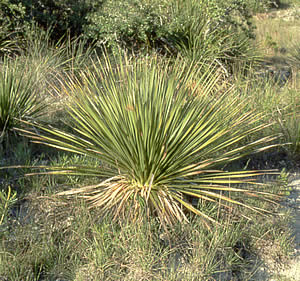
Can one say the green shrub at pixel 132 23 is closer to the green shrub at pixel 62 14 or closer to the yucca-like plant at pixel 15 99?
the green shrub at pixel 62 14

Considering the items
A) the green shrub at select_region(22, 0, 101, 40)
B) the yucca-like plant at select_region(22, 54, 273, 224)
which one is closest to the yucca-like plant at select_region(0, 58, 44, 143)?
the yucca-like plant at select_region(22, 54, 273, 224)

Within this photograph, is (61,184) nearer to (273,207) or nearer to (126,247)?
(126,247)

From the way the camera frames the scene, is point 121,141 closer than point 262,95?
Yes

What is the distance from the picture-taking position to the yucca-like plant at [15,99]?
509 centimetres

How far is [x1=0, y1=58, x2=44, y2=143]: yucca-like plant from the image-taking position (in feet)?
16.7

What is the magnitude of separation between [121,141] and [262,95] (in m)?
3.68

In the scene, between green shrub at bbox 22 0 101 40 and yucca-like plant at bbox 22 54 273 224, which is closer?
yucca-like plant at bbox 22 54 273 224

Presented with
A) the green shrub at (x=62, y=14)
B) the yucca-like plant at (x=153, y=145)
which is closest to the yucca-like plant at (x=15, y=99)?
the yucca-like plant at (x=153, y=145)

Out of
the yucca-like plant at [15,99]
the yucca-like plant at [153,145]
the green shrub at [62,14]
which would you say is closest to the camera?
the yucca-like plant at [153,145]

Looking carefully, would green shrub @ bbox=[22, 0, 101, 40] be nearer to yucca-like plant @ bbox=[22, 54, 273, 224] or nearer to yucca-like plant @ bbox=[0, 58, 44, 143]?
yucca-like plant @ bbox=[0, 58, 44, 143]

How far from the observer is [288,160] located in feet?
19.2

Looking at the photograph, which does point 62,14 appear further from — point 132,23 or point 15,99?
point 15,99

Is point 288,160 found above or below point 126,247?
below

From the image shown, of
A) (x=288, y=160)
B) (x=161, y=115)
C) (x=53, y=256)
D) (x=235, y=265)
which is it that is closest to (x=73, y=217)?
(x=53, y=256)
